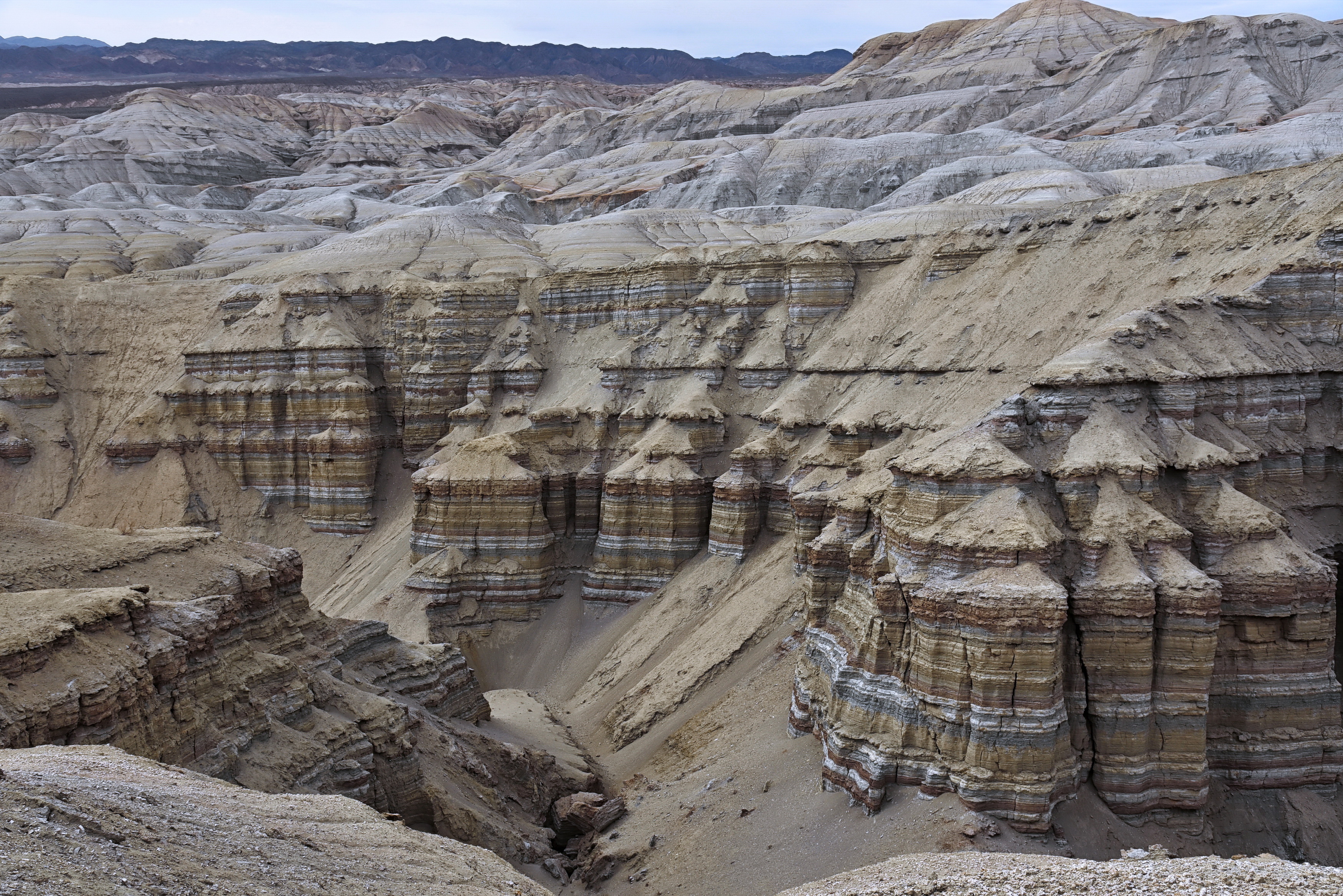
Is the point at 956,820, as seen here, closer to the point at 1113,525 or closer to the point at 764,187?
the point at 1113,525

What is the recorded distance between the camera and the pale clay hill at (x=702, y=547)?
2223 centimetres

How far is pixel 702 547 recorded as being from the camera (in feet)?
152

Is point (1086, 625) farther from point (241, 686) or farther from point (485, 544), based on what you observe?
point (485, 544)

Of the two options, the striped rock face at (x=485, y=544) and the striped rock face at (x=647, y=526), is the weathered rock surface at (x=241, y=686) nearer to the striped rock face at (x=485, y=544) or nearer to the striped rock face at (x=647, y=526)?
the striped rock face at (x=485, y=544)

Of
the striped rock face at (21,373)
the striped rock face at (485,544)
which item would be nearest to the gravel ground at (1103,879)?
the striped rock face at (485,544)

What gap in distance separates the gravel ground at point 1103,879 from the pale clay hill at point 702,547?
130 millimetres

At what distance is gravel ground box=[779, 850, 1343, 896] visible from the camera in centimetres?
1684

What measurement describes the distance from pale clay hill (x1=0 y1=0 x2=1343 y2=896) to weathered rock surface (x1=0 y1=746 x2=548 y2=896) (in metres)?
0.10

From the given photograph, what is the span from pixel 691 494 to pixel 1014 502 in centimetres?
2099

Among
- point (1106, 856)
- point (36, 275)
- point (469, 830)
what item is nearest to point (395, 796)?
point (469, 830)

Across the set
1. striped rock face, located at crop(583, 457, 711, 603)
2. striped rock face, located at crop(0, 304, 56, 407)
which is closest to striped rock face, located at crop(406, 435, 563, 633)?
striped rock face, located at crop(583, 457, 711, 603)

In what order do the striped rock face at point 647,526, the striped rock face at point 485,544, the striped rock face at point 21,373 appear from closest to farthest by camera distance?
the striped rock face at point 647,526
the striped rock face at point 485,544
the striped rock face at point 21,373

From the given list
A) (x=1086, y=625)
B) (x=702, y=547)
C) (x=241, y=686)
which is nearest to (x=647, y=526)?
(x=702, y=547)

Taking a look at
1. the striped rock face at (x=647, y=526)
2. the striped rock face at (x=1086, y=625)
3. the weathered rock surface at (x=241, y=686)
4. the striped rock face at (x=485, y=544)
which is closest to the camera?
the weathered rock surface at (x=241, y=686)
